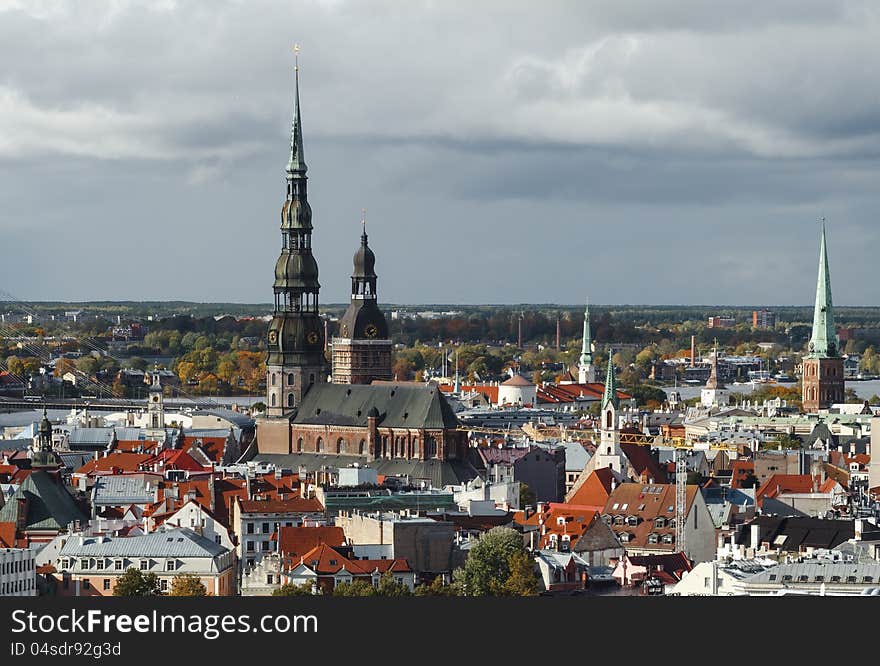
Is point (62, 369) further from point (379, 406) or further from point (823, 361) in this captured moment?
point (379, 406)

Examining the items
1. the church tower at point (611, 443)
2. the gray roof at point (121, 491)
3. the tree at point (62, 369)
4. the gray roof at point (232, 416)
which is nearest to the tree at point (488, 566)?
Answer: the gray roof at point (121, 491)

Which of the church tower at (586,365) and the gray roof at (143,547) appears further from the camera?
the church tower at (586,365)

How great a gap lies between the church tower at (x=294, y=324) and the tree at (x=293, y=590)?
40557 millimetres

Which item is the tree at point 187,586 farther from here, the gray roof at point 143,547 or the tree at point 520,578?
the tree at point 520,578

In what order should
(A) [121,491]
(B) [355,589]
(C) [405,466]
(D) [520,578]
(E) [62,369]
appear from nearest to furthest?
(B) [355,589] < (D) [520,578] < (A) [121,491] < (C) [405,466] < (E) [62,369]

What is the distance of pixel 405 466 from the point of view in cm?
8781

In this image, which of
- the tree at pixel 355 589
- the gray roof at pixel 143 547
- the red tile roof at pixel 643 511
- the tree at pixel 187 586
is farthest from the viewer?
the red tile roof at pixel 643 511

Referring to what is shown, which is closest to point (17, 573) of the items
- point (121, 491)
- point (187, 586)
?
point (187, 586)

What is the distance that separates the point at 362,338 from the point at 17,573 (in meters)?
Answer: 49.2

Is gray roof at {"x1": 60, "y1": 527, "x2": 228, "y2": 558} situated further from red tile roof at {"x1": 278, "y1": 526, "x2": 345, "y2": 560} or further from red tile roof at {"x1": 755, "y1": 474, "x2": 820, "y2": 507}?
red tile roof at {"x1": 755, "y1": 474, "x2": 820, "y2": 507}

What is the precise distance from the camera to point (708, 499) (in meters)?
75.9

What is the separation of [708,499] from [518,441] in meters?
26.5


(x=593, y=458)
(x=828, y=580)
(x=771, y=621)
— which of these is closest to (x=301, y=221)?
(x=593, y=458)

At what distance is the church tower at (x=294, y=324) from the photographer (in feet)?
323
